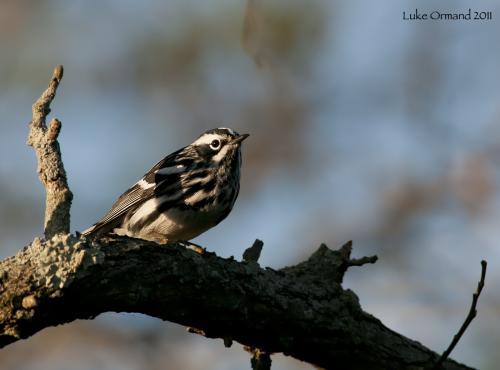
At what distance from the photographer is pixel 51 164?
4.23 metres

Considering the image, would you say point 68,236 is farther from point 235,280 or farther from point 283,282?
point 283,282

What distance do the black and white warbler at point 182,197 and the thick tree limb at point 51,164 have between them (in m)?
1.92

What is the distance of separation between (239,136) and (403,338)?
9.68ft

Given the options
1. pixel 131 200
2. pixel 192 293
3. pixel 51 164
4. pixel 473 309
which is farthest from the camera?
pixel 131 200

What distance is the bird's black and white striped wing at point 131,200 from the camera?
A: 6395 mm

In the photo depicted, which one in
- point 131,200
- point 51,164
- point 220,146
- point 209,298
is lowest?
point 209,298

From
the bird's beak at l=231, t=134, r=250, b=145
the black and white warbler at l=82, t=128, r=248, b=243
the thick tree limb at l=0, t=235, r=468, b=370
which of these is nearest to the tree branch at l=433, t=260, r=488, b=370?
the thick tree limb at l=0, t=235, r=468, b=370

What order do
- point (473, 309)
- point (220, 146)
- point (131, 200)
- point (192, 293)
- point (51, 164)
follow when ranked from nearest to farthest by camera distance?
point (473, 309), point (192, 293), point (51, 164), point (131, 200), point (220, 146)

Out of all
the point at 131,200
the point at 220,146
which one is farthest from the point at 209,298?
the point at 220,146

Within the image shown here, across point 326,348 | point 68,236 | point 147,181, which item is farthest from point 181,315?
point 147,181

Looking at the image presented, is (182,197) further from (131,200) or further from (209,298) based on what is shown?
(209,298)

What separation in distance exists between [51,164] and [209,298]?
1.19 meters

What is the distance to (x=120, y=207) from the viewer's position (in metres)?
6.44

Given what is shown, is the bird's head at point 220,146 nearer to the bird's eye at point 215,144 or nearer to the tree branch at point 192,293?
the bird's eye at point 215,144
